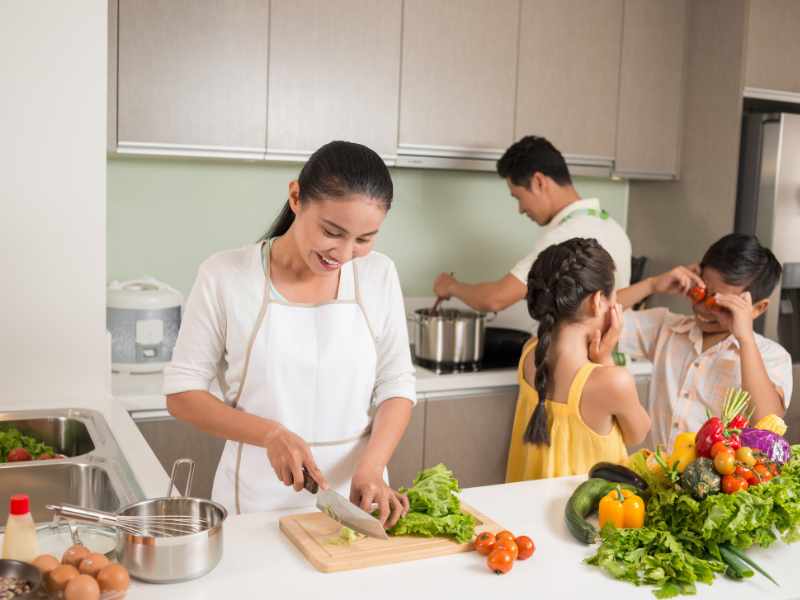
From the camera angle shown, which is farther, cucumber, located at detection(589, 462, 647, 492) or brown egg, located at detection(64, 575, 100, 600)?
cucumber, located at detection(589, 462, 647, 492)

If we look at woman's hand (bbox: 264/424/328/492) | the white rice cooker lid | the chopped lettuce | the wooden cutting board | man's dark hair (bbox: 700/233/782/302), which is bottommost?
the wooden cutting board

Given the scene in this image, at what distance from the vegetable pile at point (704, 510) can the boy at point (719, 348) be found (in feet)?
2.70

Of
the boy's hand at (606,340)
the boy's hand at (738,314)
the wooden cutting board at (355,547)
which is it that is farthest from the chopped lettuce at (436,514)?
the boy's hand at (738,314)

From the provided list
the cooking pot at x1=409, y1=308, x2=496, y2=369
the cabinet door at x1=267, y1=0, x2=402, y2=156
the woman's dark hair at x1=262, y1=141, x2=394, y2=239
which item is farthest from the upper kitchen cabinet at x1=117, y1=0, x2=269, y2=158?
the woman's dark hair at x1=262, y1=141, x2=394, y2=239

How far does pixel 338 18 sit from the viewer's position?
2.83 m

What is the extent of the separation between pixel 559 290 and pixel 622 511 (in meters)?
0.78

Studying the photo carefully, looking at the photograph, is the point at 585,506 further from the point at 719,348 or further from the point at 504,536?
the point at 719,348

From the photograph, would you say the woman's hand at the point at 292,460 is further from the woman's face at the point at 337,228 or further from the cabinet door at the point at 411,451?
the cabinet door at the point at 411,451

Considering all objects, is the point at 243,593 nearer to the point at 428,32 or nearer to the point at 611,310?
the point at 611,310

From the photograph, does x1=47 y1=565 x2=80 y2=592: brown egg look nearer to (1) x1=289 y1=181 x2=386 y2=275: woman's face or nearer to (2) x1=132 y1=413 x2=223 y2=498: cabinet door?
(1) x1=289 y1=181 x2=386 y2=275: woman's face

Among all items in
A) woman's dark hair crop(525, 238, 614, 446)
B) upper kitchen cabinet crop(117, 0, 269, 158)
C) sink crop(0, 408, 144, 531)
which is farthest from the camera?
upper kitchen cabinet crop(117, 0, 269, 158)

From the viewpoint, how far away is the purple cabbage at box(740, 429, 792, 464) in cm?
146

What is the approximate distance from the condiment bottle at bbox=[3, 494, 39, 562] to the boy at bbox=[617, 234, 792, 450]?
1.69m

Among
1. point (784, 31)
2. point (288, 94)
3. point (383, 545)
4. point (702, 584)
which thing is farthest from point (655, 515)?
point (784, 31)
